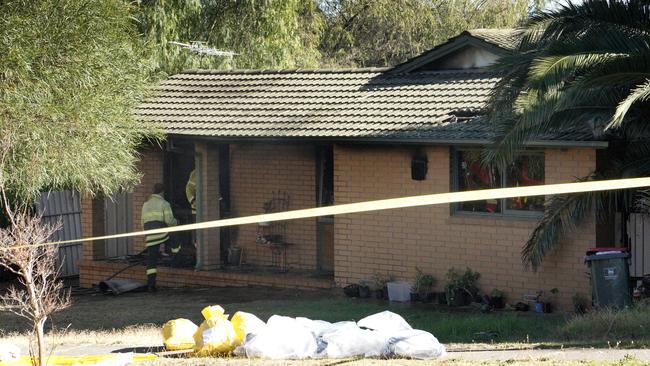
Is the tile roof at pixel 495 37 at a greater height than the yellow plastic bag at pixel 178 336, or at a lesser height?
greater

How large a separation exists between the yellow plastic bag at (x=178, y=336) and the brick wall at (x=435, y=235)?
19.8 feet

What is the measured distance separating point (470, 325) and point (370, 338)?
318 cm

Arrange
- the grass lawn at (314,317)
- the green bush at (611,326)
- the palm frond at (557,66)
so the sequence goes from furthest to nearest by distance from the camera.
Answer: the palm frond at (557,66), the grass lawn at (314,317), the green bush at (611,326)

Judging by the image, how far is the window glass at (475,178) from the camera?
1612 centimetres

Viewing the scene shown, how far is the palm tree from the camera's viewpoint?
1232cm

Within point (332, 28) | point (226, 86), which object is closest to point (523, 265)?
point (226, 86)

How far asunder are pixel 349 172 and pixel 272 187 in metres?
2.42

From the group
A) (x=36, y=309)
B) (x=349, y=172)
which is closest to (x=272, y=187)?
(x=349, y=172)

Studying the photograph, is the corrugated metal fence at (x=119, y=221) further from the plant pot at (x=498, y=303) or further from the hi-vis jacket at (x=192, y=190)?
the plant pot at (x=498, y=303)

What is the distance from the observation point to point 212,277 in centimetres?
1894

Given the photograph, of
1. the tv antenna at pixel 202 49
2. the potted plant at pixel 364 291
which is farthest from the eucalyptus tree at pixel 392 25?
the potted plant at pixel 364 291

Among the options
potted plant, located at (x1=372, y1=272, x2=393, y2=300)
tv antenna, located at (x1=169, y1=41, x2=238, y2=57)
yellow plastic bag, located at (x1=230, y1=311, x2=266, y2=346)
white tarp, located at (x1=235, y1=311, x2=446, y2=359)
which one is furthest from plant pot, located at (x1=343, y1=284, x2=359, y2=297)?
tv antenna, located at (x1=169, y1=41, x2=238, y2=57)

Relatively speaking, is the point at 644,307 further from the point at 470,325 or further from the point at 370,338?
the point at 370,338

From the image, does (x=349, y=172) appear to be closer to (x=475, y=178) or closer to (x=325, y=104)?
(x=325, y=104)
